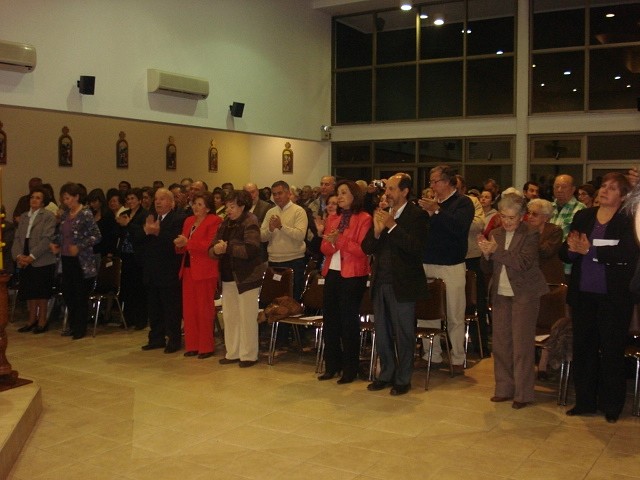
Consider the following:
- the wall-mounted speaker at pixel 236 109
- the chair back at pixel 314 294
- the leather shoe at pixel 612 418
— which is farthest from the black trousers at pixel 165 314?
the wall-mounted speaker at pixel 236 109

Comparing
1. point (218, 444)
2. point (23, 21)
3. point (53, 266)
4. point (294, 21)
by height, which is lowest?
point (218, 444)

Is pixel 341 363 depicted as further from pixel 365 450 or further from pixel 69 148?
pixel 69 148

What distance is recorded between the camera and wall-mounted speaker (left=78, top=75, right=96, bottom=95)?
348 inches

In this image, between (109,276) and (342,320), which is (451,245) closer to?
(342,320)

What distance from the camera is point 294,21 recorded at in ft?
42.1

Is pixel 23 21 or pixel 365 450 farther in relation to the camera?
pixel 23 21

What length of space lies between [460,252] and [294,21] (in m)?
8.05

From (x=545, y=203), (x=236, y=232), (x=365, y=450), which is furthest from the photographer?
(x=236, y=232)

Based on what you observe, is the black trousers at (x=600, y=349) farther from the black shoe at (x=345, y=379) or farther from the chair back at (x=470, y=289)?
the black shoe at (x=345, y=379)

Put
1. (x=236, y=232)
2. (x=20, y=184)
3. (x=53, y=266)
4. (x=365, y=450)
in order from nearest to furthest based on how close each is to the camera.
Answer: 1. (x=365, y=450)
2. (x=236, y=232)
3. (x=53, y=266)
4. (x=20, y=184)

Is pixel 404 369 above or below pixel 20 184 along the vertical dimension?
below

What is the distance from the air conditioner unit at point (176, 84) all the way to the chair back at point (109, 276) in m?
2.86

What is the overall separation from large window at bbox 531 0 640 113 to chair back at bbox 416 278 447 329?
7358mm

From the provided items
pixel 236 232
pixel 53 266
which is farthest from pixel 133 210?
pixel 236 232
